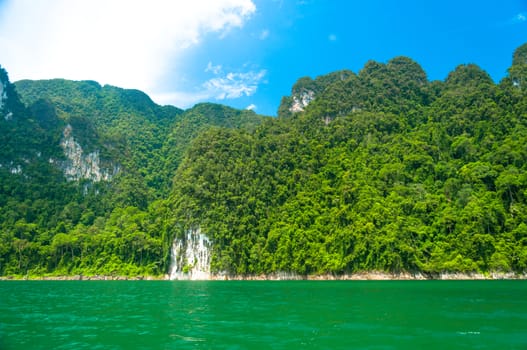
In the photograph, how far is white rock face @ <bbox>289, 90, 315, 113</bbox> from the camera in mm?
137875

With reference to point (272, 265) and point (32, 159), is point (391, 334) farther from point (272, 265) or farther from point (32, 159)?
point (32, 159)

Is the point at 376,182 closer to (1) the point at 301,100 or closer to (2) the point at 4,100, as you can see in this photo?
(1) the point at 301,100

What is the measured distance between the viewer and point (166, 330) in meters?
16.5

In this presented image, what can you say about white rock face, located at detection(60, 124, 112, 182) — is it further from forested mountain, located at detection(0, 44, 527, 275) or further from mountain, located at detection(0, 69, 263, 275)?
forested mountain, located at detection(0, 44, 527, 275)

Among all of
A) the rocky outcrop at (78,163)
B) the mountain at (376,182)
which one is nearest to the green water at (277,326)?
the mountain at (376,182)

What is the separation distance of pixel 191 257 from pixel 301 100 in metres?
76.2

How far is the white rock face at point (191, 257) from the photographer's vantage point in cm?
8131

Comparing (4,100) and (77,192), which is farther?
(4,100)

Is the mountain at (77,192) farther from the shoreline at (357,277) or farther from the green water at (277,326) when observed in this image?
the green water at (277,326)

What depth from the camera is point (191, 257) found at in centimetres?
8319

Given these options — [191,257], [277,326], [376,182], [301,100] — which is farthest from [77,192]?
[277,326]

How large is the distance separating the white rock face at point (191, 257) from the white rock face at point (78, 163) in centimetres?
5650

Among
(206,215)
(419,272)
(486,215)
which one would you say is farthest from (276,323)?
(206,215)

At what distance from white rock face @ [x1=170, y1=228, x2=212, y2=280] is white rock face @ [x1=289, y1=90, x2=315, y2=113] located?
227 ft
